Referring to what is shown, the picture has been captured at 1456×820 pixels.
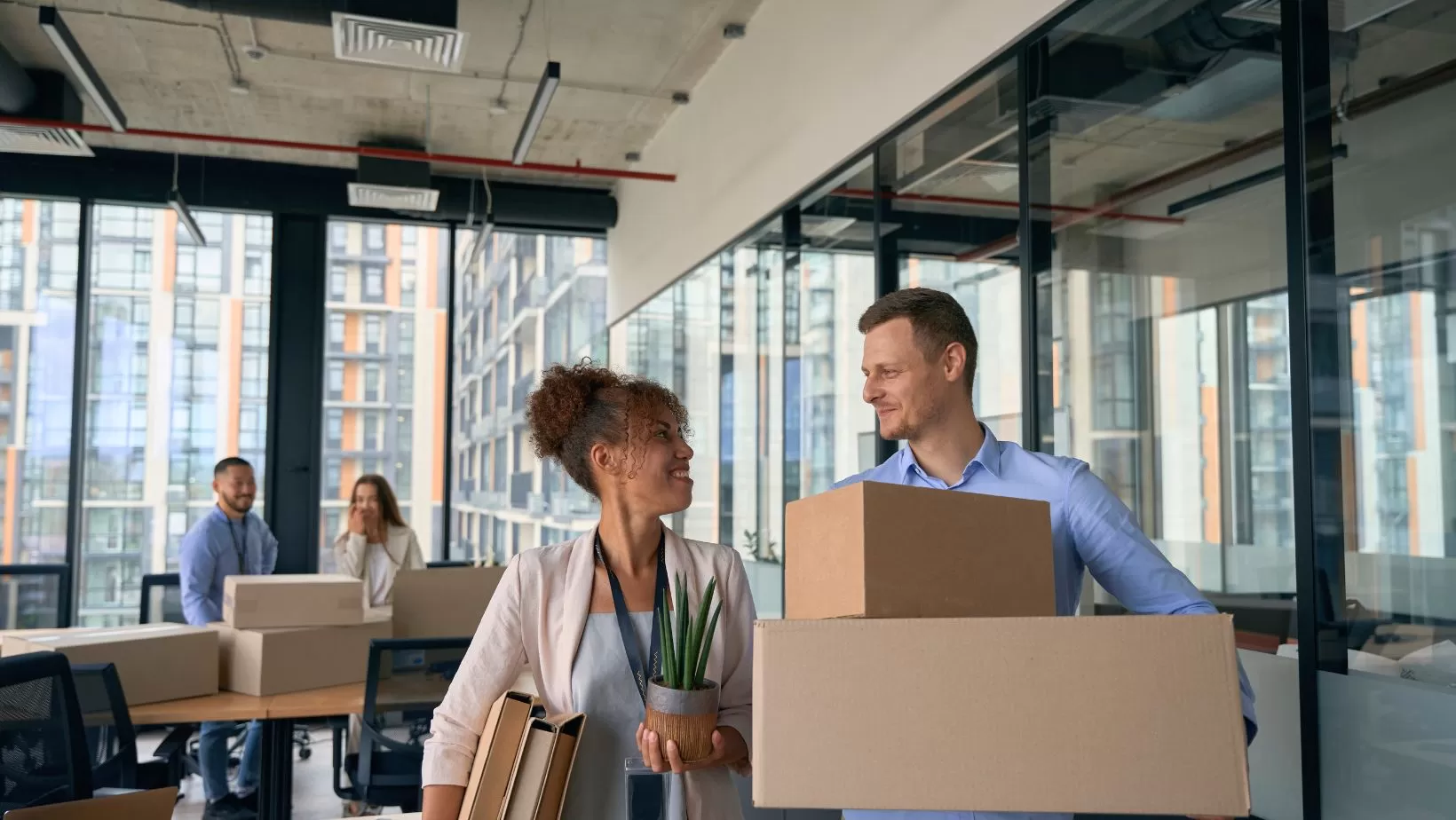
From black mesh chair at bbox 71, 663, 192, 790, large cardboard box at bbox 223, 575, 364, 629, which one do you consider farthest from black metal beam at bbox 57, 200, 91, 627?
Answer: black mesh chair at bbox 71, 663, 192, 790

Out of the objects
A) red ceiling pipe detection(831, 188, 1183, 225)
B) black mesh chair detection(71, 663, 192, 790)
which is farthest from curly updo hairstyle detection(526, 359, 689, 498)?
black mesh chair detection(71, 663, 192, 790)

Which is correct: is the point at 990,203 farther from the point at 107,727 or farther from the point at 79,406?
the point at 79,406

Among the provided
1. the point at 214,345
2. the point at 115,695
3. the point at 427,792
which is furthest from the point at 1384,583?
the point at 214,345

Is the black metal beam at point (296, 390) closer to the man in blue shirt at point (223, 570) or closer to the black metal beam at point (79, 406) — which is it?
the black metal beam at point (79, 406)

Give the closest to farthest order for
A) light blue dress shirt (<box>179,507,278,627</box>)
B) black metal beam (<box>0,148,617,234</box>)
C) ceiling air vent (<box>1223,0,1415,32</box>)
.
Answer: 1. ceiling air vent (<box>1223,0,1415,32</box>)
2. light blue dress shirt (<box>179,507,278,627</box>)
3. black metal beam (<box>0,148,617,234</box>)

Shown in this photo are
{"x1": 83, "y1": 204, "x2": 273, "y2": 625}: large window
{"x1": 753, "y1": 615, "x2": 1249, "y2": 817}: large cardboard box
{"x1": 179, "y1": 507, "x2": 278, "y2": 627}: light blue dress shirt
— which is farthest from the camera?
{"x1": 83, "y1": 204, "x2": 273, "y2": 625}: large window

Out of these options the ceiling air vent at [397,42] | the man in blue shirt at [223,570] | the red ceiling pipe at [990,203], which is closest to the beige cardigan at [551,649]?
the red ceiling pipe at [990,203]

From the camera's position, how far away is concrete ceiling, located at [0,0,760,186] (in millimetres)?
5723

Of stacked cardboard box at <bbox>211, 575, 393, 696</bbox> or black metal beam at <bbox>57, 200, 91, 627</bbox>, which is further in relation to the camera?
black metal beam at <bbox>57, 200, 91, 627</bbox>

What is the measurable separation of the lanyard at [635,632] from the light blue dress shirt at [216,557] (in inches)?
151

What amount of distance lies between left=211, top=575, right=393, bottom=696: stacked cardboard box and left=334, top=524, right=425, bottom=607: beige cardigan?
145cm

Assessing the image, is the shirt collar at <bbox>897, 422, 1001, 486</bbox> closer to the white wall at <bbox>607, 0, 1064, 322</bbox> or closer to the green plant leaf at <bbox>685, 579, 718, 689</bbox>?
the green plant leaf at <bbox>685, 579, 718, 689</bbox>

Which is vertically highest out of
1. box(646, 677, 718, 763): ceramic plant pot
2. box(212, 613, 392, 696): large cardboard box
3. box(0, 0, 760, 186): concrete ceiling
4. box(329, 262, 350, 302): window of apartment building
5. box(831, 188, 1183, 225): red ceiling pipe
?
box(0, 0, 760, 186): concrete ceiling

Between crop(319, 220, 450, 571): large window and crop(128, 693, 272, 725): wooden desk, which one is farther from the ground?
crop(319, 220, 450, 571): large window
